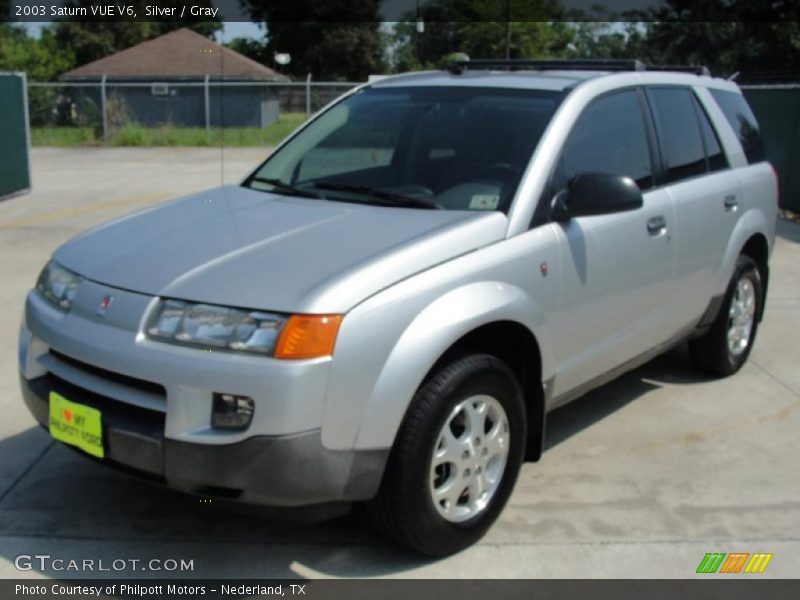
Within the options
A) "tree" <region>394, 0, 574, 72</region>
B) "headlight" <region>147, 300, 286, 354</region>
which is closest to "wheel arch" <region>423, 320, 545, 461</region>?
"headlight" <region>147, 300, 286, 354</region>

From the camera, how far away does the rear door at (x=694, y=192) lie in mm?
4789

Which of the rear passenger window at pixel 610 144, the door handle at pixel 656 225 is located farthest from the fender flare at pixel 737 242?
the rear passenger window at pixel 610 144

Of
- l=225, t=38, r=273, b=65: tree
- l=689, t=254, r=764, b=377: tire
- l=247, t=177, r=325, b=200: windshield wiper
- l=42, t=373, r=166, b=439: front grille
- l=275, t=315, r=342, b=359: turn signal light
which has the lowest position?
l=689, t=254, r=764, b=377: tire

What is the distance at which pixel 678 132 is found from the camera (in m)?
5.00

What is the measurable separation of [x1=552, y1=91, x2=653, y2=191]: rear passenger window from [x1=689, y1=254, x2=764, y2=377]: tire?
1.21 m

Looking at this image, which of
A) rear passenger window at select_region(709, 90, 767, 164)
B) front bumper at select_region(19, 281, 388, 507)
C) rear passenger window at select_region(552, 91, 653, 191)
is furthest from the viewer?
rear passenger window at select_region(709, 90, 767, 164)

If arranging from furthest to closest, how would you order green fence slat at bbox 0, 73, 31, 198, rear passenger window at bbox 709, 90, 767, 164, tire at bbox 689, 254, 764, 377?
green fence slat at bbox 0, 73, 31, 198 < rear passenger window at bbox 709, 90, 767, 164 < tire at bbox 689, 254, 764, 377

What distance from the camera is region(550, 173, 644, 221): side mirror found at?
12.7 feet

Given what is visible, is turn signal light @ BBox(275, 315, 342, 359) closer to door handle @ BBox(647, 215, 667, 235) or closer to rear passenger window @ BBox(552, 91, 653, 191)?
rear passenger window @ BBox(552, 91, 653, 191)

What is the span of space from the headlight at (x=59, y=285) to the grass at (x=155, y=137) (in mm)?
22496

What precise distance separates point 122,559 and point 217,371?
102 centimetres

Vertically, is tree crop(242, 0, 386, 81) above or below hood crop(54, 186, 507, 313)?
above

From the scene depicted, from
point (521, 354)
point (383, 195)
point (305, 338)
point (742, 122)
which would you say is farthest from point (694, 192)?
point (305, 338)

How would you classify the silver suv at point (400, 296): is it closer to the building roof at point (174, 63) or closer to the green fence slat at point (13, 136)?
the green fence slat at point (13, 136)
